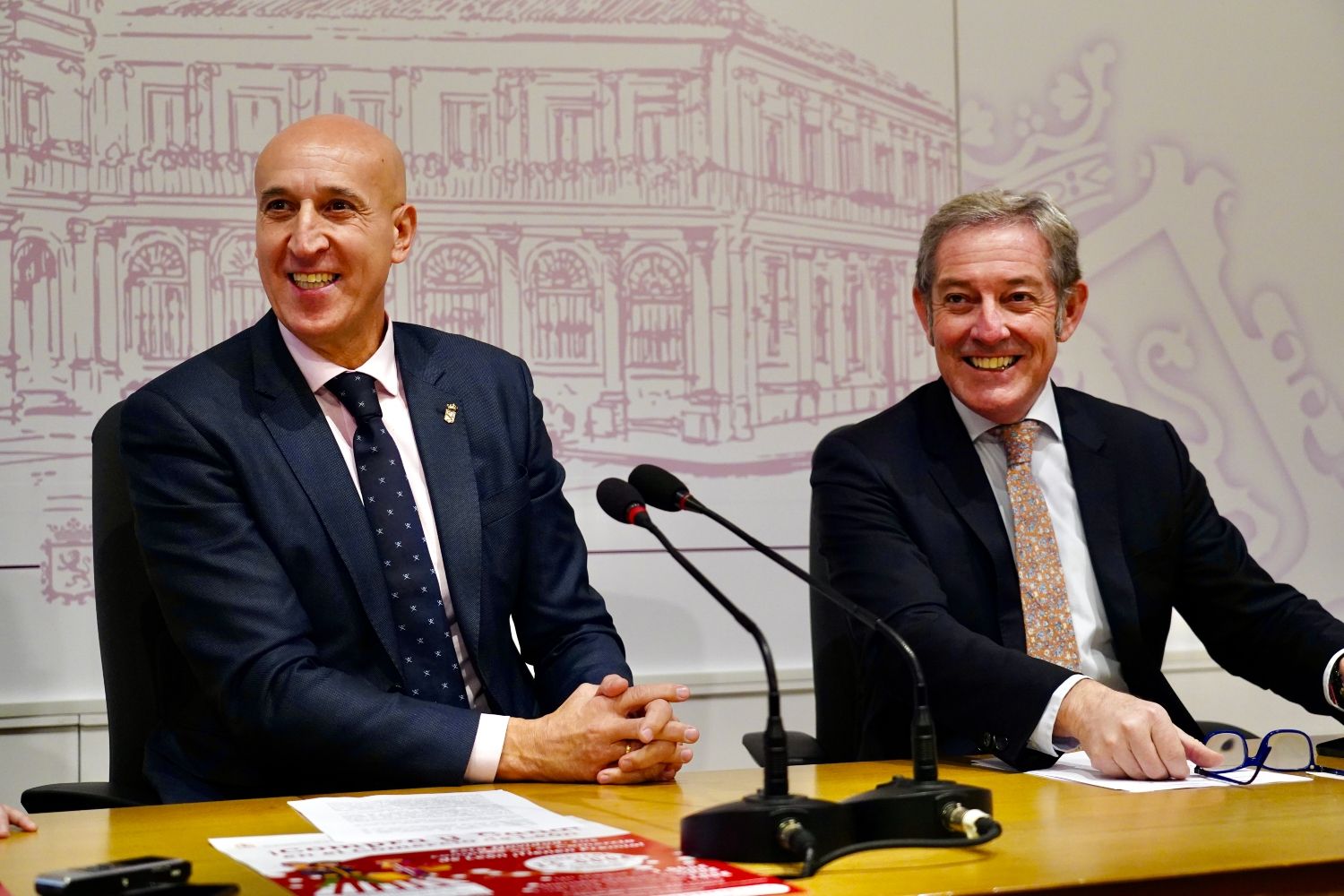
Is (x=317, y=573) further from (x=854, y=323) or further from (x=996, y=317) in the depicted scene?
(x=854, y=323)

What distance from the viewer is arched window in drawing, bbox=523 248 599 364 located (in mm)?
3305

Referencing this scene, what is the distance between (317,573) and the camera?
89.7 inches

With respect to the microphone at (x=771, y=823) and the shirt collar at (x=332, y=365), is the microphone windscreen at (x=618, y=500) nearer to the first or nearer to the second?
the microphone at (x=771, y=823)

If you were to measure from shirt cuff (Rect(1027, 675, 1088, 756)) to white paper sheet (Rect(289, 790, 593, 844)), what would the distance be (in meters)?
0.79

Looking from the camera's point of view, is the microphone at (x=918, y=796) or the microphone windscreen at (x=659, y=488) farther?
the microphone windscreen at (x=659, y=488)

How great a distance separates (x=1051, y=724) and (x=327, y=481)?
1.17 m

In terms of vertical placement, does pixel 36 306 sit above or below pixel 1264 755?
above

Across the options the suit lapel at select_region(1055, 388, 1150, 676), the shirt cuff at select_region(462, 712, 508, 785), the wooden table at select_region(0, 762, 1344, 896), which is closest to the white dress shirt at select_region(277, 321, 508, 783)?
the shirt cuff at select_region(462, 712, 508, 785)

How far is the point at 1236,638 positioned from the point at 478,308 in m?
1.73

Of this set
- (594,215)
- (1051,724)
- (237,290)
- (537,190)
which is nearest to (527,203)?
(537,190)

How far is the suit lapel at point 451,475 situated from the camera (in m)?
2.39

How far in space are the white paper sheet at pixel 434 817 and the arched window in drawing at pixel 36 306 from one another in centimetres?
160

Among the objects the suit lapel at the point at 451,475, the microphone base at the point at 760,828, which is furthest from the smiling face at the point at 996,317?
the microphone base at the point at 760,828

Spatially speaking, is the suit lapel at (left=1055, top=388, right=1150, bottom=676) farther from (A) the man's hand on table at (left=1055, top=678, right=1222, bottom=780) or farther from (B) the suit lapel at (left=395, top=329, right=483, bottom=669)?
(B) the suit lapel at (left=395, top=329, right=483, bottom=669)
